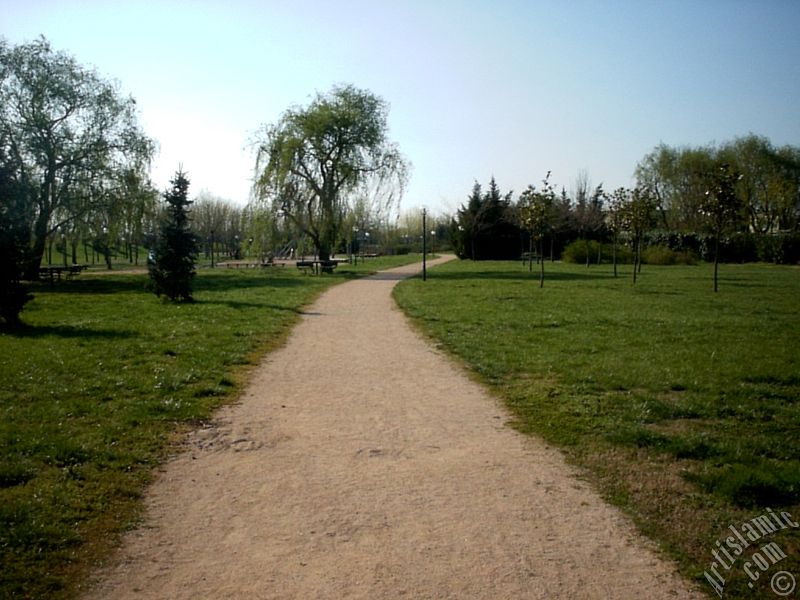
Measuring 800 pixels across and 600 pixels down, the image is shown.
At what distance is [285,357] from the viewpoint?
1113 cm

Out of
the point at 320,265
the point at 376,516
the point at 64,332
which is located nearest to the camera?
the point at 376,516

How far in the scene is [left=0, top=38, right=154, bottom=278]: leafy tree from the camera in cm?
3008

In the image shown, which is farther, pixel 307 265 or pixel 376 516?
pixel 307 265

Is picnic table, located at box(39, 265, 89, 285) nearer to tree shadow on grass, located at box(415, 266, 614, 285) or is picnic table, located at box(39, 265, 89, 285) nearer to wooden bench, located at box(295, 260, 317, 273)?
wooden bench, located at box(295, 260, 317, 273)

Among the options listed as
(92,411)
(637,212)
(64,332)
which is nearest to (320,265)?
(637,212)

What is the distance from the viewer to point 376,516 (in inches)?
182

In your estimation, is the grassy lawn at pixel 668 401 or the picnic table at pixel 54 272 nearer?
the grassy lawn at pixel 668 401

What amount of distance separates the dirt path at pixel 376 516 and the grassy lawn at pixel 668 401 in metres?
0.41

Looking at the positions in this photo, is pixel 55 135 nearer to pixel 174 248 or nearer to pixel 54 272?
pixel 54 272

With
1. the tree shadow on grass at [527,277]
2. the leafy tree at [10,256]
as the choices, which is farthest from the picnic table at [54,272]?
the tree shadow on grass at [527,277]

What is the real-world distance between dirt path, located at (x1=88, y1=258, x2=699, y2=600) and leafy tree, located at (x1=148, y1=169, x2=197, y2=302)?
39.7ft

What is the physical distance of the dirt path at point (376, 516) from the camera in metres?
3.74

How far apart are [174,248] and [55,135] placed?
673 inches

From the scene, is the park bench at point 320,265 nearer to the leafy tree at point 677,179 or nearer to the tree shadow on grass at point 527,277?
the tree shadow on grass at point 527,277
